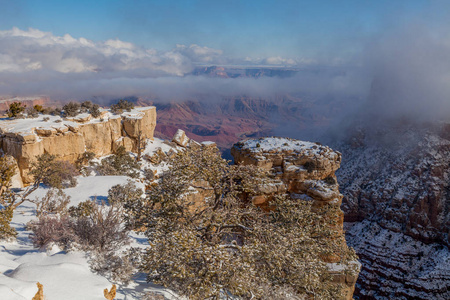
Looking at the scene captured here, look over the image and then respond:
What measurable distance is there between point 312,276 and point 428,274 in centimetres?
Answer: 4433

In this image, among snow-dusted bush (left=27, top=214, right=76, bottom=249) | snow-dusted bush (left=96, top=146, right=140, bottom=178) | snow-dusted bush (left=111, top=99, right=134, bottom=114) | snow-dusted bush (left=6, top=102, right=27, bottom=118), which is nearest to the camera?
snow-dusted bush (left=27, top=214, right=76, bottom=249)

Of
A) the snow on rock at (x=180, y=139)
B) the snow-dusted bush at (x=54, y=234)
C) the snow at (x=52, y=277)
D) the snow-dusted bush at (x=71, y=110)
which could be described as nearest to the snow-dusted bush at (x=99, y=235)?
the snow-dusted bush at (x=54, y=234)

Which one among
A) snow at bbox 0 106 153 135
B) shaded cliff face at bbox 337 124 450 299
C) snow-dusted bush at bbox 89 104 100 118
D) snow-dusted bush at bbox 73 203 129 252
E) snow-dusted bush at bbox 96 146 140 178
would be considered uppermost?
snow-dusted bush at bbox 89 104 100 118

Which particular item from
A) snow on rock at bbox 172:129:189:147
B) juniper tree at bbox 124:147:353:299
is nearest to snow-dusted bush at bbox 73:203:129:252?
juniper tree at bbox 124:147:353:299

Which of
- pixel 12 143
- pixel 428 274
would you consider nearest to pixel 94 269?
pixel 12 143

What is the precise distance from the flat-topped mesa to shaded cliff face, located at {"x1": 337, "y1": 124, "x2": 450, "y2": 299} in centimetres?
4241

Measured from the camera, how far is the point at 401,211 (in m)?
48.2

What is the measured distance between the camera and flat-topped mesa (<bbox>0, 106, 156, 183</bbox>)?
19766mm

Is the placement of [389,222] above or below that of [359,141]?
below

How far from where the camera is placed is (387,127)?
70062mm

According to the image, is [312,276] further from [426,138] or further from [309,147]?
[426,138]

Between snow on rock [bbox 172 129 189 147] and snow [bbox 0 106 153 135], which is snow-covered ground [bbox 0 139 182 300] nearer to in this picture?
snow [bbox 0 106 153 135]

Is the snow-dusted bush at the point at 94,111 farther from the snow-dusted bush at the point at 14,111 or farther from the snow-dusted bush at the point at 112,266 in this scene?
the snow-dusted bush at the point at 112,266

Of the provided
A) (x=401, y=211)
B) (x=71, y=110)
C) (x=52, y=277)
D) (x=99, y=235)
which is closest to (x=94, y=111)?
(x=71, y=110)
